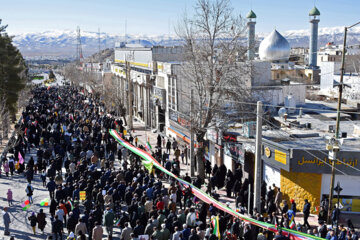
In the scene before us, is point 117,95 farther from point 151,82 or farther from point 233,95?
point 233,95

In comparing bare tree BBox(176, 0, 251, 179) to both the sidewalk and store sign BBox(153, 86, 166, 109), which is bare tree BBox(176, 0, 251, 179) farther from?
store sign BBox(153, 86, 166, 109)

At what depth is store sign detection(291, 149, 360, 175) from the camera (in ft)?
45.9

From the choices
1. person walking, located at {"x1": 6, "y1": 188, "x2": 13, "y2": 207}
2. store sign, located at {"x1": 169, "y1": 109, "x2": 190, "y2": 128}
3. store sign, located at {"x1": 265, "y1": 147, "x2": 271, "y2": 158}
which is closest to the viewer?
person walking, located at {"x1": 6, "y1": 188, "x2": 13, "y2": 207}

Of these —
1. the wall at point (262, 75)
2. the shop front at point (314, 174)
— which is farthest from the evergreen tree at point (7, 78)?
the shop front at point (314, 174)

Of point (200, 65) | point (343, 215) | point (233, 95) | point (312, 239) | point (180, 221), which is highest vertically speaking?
point (200, 65)

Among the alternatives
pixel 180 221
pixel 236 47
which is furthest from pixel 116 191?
pixel 236 47

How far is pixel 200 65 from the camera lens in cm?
1808

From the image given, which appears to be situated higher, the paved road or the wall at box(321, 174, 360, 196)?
the wall at box(321, 174, 360, 196)

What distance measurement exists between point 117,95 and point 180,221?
1058 inches

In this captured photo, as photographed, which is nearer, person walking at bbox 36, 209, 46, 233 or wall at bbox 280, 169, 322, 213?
person walking at bbox 36, 209, 46, 233

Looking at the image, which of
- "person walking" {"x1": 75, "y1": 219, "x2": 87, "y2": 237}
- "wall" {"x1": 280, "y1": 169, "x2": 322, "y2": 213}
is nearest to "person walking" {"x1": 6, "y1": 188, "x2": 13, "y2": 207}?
"person walking" {"x1": 75, "y1": 219, "x2": 87, "y2": 237}

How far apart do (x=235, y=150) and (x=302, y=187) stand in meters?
4.31

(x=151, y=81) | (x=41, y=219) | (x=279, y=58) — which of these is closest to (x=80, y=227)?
(x=41, y=219)

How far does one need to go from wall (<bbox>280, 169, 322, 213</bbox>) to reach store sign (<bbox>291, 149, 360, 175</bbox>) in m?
0.38
